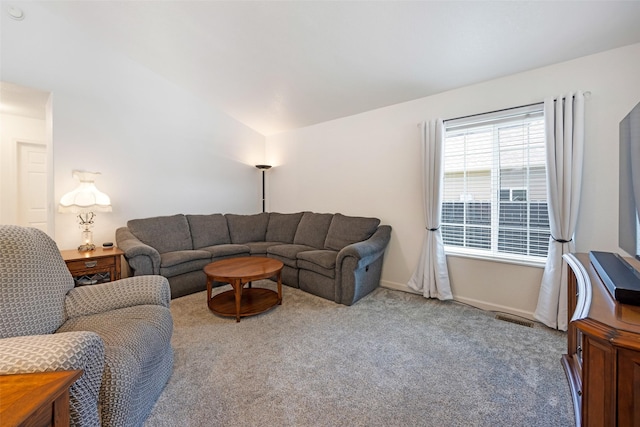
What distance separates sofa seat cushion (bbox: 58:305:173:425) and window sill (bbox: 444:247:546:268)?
2768mm

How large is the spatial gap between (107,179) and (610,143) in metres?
5.09

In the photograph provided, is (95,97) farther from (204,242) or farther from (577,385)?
(577,385)

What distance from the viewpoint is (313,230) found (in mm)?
3828

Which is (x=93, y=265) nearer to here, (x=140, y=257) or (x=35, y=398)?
(x=140, y=257)

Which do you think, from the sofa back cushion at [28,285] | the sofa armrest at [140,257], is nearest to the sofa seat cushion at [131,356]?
the sofa back cushion at [28,285]

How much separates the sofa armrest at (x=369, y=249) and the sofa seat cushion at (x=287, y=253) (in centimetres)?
74

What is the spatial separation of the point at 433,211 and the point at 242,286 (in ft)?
7.32

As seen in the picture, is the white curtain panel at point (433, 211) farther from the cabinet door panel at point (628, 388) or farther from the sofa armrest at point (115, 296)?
the sofa armrest at point (115, 296)

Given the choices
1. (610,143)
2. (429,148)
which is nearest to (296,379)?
(429,148)

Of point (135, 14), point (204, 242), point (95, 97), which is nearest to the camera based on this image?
point (135, 14)

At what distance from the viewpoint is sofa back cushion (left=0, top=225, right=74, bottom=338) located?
3.84 feet

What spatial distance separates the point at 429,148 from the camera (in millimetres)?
2896

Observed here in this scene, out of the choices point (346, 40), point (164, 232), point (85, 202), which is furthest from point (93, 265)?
point (346, 40)

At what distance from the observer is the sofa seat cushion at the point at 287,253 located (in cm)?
334
